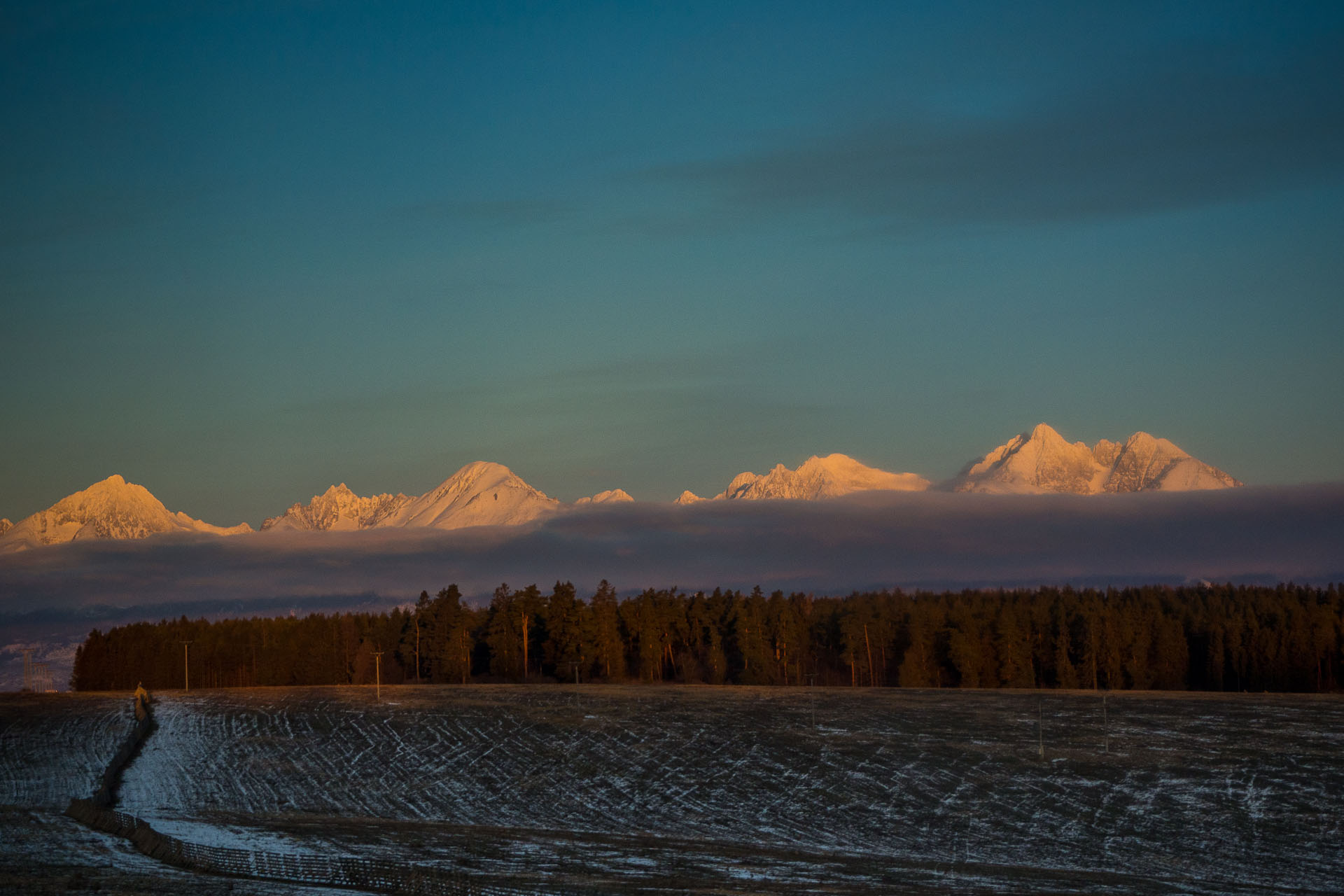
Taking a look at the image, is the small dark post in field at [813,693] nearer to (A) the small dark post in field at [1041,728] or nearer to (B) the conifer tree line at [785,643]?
(B) the conifer tree line at [785,643]

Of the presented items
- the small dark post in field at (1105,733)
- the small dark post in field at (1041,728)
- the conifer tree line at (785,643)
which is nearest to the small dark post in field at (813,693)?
the conifer tree line at (785,643)

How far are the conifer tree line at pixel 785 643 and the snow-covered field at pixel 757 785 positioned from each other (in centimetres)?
2946

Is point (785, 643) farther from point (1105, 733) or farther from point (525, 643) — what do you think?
point (1105, 733)

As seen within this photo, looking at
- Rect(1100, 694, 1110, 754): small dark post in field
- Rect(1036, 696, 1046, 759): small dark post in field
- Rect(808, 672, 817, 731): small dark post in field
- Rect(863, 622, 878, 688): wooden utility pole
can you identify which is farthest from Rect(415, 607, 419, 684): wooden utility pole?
Rect(1100, 694, 1110, 754): small dark post in field

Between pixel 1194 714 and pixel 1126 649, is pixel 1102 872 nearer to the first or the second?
pixel 1194 714

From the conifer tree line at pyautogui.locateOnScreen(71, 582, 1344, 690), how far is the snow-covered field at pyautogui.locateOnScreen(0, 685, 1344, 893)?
29.5m

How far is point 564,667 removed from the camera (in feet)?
484

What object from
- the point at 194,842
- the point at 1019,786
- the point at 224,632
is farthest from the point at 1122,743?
the point at 224,632

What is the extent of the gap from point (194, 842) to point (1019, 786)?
141 ft

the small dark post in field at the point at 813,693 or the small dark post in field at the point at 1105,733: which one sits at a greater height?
the small dark post in field at the point at 1105,733

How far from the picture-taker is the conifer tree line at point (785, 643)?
5335 inches

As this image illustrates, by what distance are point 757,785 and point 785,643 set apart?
301ft

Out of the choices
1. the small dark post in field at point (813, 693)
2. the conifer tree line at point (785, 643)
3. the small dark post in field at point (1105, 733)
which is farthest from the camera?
the conifer tree line at point (785, 643)

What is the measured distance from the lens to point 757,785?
68188mm
